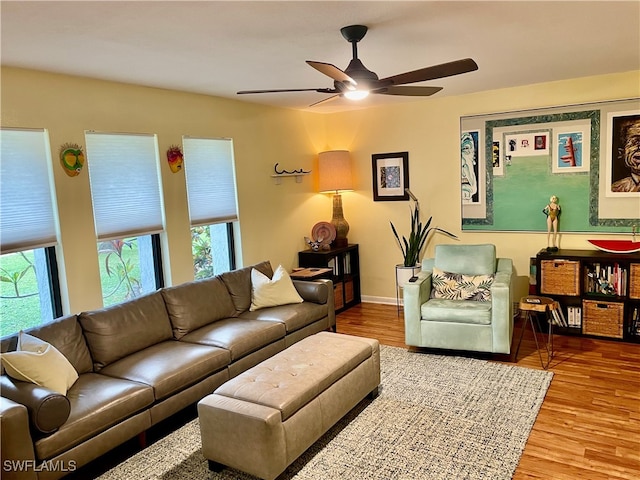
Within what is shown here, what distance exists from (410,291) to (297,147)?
98.6 inches

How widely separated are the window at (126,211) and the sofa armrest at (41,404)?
147cm

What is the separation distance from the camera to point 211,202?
16.0ft

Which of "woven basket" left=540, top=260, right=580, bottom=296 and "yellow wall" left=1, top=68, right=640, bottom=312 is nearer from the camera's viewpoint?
"yellow wall" left=1, top=68, right=640, bottom=312

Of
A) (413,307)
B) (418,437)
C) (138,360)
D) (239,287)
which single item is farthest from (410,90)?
(138,360)

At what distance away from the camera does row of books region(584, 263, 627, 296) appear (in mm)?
4527

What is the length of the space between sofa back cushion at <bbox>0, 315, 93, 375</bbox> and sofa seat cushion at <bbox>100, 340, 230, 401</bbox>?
14 centimetres

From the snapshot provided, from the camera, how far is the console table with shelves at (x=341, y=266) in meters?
5.89

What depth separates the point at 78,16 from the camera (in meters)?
2.42

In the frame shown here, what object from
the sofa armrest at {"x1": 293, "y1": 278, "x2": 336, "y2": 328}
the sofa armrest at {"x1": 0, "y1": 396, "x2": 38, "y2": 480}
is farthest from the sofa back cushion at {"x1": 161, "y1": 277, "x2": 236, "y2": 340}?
the sofa armrest at {"x1": 0, "y1": 396, "x2": 38, "y2": 480}

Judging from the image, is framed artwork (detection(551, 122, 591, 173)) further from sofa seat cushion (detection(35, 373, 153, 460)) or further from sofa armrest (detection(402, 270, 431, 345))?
sofa seat cushion (detection(35, 373, 153, 460))

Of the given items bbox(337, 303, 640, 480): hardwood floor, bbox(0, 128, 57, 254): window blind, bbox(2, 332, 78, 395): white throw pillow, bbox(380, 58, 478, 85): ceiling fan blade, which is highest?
bbox(380, 58, 478, 85): ceiling fan blade

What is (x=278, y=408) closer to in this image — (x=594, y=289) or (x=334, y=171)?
(x=594, y=289)

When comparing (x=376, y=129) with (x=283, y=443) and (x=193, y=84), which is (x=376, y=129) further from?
(x=283, y=443)

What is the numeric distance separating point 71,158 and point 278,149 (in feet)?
8.17
